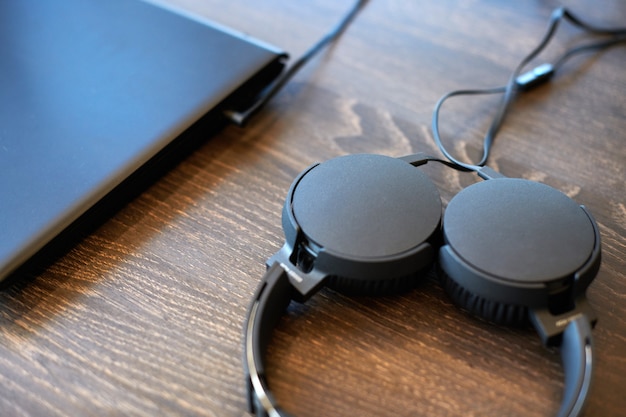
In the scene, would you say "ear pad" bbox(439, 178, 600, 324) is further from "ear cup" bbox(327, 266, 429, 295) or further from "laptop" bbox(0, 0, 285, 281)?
"laptop" bbox(0, 0, 285, 281)

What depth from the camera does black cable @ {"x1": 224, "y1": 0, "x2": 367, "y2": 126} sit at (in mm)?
706

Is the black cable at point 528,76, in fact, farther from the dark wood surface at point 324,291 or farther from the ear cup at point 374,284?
the ear cup at point 374,284

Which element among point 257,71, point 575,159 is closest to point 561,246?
point 575,159

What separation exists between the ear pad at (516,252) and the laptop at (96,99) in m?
0.31

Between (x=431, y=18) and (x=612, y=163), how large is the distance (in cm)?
34

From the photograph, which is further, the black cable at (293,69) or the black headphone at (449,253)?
the black cable at (293,69)

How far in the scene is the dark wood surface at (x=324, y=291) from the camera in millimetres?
483

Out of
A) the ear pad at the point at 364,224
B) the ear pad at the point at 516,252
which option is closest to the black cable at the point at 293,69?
the ear pad at the point at 364,224

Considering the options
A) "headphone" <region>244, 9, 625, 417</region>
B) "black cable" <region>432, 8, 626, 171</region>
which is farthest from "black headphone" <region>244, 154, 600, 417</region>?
"black cable" <region>432, 8, 626, 171</region>

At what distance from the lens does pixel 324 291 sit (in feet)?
1.79

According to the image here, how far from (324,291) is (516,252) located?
0.17 m

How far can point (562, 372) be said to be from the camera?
49cm

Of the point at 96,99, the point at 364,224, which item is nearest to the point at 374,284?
the point at 364,224

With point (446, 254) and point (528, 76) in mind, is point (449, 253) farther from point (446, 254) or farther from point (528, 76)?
point (528, 76)
